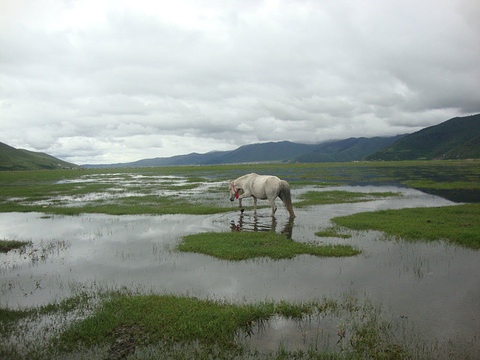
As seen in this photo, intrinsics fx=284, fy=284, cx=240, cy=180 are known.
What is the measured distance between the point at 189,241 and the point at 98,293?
577cm

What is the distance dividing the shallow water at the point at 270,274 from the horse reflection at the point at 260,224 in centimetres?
24

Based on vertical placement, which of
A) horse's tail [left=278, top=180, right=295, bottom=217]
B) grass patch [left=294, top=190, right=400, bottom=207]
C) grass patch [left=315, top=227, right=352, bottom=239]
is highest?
horse's tail [left=278, top=180, right=295, bottom=217]

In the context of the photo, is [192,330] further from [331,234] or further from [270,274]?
[331,234]

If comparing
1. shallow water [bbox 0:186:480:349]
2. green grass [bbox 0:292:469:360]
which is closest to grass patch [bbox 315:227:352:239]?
shallow water [bbox 0:186:480:349]

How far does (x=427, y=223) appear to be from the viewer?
16531 millimetres

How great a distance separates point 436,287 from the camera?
9047 mm

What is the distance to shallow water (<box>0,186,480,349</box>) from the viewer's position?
7922 mm

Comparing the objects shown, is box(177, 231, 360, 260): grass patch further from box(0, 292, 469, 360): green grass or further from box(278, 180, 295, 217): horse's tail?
box(278, 180, 295, 217): horse's tail

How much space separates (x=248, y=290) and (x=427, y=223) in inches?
510

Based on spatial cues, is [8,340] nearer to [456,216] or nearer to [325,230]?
[325,230]

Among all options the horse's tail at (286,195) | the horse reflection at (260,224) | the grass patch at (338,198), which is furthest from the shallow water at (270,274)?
the grass patch at (338,198)

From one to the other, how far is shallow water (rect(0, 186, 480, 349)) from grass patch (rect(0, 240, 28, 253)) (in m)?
0.72

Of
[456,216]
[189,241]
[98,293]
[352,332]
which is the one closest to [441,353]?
[352,332]

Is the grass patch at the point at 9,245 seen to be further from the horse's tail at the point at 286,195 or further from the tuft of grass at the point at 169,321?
the horse's tail at the point at 286,195
